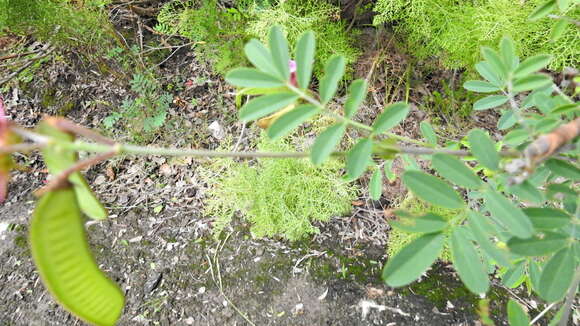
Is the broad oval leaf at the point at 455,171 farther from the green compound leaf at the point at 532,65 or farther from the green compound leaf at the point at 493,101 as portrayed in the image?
the green compound leaf at the point at 493,101

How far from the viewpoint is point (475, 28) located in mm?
1447

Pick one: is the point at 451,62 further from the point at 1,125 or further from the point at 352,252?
the point at 1,125

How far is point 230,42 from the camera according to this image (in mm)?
1674

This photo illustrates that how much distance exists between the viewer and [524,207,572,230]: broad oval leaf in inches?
18.4

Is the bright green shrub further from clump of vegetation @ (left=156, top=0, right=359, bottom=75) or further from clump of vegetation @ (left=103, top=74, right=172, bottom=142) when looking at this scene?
clump of vegetation @ (left=103, top=74, right=172, bottom=142)

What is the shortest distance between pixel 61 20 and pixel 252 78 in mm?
1565

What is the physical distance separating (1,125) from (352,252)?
1.26m

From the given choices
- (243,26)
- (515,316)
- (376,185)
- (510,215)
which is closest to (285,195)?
(376,185)

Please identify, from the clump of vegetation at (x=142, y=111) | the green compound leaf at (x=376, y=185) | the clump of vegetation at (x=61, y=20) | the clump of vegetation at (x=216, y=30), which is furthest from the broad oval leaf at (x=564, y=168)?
the clump of vegetation at (x=61, y=20)

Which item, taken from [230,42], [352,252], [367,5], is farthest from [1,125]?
[367,5]

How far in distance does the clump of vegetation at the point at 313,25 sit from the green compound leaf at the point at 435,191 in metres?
1.09

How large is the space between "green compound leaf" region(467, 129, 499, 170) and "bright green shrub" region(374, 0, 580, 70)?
3.32 ft

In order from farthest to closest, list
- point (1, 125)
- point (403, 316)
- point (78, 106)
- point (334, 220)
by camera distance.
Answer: point (78, 106), point (334, 220), point (403, 316), point (1, 125)

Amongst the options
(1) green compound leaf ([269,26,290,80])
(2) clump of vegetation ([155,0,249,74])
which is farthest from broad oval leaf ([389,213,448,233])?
(2) clump of vegetation ([155,0,249,74])
